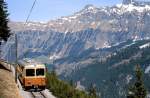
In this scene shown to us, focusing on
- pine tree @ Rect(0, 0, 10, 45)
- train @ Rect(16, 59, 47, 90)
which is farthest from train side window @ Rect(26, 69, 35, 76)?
pine tree @ Rect(0, 0, 10, 45)

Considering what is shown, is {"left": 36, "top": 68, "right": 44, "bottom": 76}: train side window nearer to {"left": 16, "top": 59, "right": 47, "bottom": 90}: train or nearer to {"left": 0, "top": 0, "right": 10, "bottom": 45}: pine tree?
{"left": 16, "top": 59, "right": 47, "bottom": 90}: train

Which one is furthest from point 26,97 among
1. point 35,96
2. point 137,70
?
point 137,70

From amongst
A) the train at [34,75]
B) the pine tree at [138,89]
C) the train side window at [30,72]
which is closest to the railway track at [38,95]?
the train at [34,75]

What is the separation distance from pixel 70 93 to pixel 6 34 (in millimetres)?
32328

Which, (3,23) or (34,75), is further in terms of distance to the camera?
(3,23)

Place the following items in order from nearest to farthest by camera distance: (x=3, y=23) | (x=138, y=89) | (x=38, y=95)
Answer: (x=38, y=95), (x=3, y=23), (x=138, y=89)

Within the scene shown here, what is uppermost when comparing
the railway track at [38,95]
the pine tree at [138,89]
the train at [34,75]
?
the train at [34,75]

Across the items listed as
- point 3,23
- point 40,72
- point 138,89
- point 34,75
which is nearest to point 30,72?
point 34,75

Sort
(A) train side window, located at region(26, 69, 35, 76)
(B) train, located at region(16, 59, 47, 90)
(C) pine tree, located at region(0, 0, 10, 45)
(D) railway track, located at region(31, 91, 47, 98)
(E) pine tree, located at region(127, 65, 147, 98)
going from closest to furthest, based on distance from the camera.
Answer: (D) railway track, located at region(31, 91, 47, 98), (B) train, located at region(16, 59, 47, 90), (A) train side window, located at region(26, 69, 35, 76), (C) pine tree, located at region(0, 0, 10, 45), (E) pine tree, located at region(127, 65, 147, 98)

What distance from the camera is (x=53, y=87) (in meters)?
66.7

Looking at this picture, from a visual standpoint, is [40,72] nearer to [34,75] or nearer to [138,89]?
[34,75]

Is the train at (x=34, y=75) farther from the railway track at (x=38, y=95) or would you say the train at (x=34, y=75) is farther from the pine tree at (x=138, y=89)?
the pine tree at (x=138, y=89)

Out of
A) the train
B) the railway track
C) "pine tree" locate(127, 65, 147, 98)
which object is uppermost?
the train

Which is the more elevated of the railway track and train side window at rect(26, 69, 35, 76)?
train side window at rect(26, 69, 35, 76)
